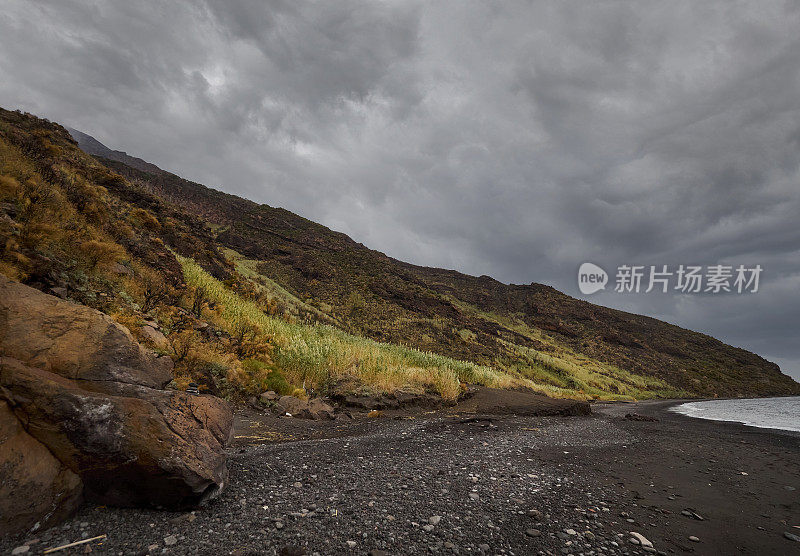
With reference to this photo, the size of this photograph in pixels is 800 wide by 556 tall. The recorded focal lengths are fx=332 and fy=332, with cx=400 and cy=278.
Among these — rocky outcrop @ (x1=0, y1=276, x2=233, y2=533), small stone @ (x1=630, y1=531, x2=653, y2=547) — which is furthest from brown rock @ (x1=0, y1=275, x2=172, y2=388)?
small stone @ (x1=630, y1=531, x2=653, y2=547)

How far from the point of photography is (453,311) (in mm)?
60156

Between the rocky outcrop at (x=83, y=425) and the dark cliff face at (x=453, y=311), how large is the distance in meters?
30.4

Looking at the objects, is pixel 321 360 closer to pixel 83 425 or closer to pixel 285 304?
pixel 83 425

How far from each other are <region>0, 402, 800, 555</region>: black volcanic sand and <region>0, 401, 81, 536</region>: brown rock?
13 centimetres

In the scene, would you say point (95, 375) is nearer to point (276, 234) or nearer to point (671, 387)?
point (276, 234)

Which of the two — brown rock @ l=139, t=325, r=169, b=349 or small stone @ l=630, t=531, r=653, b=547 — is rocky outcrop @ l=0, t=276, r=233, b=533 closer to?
brown rock @ l=139, t=325, r=169, b=349

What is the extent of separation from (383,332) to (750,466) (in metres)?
33.9

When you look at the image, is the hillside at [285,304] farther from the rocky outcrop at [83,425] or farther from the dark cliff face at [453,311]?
the rocky outcrop at [83,425]

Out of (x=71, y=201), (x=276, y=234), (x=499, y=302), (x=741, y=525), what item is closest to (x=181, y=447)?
(x=741, y=525)

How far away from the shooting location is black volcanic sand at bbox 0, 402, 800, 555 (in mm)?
2912

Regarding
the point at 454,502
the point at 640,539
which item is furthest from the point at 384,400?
the point at 640,539

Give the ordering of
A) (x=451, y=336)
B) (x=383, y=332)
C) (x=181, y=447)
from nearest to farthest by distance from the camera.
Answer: (x=181, y=447), (x=383, y=332), (x=451, y=336)

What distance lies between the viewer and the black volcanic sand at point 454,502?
2.91m

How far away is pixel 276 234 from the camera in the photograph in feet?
222
